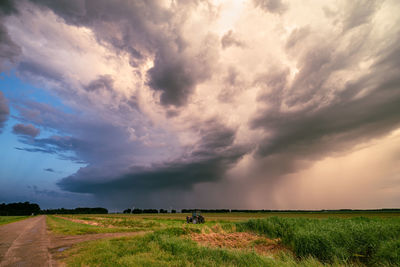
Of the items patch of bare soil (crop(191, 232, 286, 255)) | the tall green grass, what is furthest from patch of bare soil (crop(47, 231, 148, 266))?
the tall green grass

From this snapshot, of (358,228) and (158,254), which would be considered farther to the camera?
(358,228)

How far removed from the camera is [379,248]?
10.3 metres

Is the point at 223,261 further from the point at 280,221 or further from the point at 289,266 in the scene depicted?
the point at 280,221

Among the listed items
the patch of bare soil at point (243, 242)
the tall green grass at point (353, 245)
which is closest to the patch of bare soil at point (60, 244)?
the patch of bare soil at point (243, 242)

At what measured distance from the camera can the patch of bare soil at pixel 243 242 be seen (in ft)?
50.5

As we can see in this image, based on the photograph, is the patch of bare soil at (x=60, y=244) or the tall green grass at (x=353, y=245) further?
the patch of bare soil at (x=60, y=244)

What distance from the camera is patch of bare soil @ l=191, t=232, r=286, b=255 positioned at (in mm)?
15406

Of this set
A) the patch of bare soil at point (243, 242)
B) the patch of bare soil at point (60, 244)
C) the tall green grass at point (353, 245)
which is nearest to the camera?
the tall green grass at point (353, 245)

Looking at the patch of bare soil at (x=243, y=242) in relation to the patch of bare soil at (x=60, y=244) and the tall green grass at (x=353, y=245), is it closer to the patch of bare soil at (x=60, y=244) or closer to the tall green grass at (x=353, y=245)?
the tall green grass at (x=353, y=245)

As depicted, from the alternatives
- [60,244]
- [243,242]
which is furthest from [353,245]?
[60,244]

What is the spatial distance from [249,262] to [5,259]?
15871mm

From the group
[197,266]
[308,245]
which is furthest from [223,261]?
[308,245]

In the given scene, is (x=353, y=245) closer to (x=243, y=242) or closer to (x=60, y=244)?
(x=243, y=242)

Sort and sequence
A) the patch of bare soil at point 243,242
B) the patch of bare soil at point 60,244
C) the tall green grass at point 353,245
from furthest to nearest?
the patch of bare soil at point 243,242, the patch of bare soil at point 60,244, the tall green grass at point 353,245
